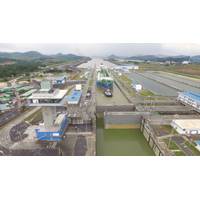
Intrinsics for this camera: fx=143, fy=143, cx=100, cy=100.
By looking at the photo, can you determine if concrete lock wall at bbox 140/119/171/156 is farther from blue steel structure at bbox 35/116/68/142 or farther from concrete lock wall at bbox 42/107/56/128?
concrete lock wall at bbox 42/107/56/128

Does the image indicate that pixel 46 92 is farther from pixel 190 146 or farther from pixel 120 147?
Answer: pixel 190 146

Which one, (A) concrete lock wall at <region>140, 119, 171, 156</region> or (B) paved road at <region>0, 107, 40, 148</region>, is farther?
(B) paved road at <region>0, 107, 40, 148</region>

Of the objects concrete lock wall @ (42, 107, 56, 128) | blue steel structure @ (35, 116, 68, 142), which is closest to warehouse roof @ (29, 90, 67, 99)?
concrete lock wall @ (42, 107, 56, 128)

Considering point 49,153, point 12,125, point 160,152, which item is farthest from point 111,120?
point 12,125

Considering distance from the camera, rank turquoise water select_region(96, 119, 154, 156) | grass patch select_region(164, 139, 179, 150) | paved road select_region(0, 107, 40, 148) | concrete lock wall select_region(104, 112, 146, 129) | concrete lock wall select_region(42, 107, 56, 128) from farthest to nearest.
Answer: concrete lock wall select_region(104, 112, 146, 129) < turquoise water select_region(96, 119, 154, 156) < paved road select_region(0, 107, 40, 148) < concrete lock wall select_region(42, 107, 56, 128) < grass patch select_region(164, 139, 179, 150)

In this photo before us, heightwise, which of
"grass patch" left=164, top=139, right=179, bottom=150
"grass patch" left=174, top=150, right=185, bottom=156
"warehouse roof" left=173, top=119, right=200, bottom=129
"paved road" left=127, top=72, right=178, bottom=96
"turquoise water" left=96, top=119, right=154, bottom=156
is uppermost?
"warehouse roof" left=173, top=119, right=200, bottom=129

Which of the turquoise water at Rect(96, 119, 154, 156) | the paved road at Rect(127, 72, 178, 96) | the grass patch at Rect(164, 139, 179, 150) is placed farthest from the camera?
the paved road at Rect(127, 72, 178, 96)
